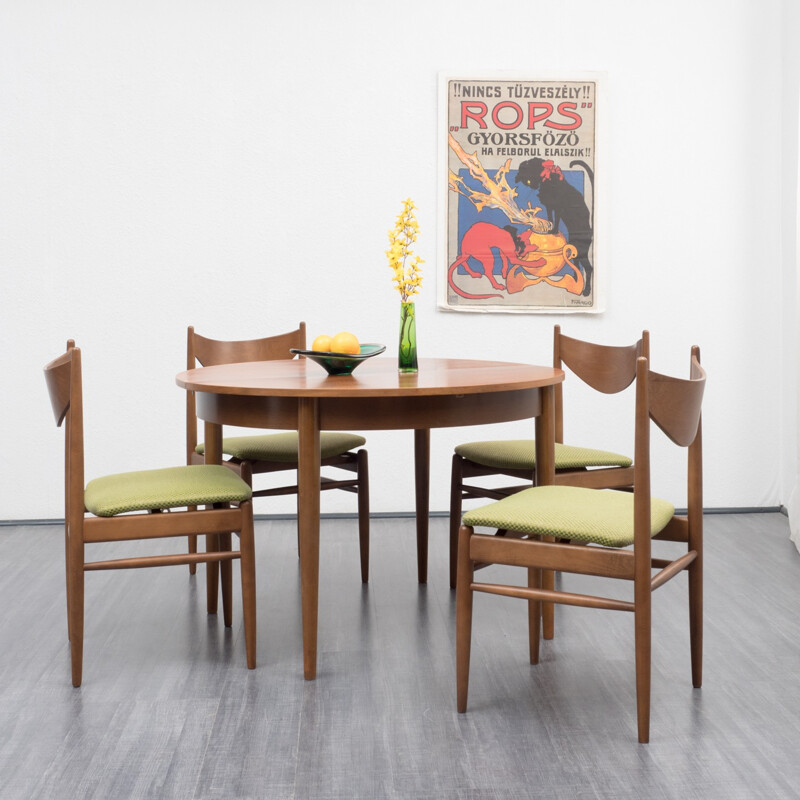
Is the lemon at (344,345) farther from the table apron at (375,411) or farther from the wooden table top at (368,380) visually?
the table apron at (375,411)

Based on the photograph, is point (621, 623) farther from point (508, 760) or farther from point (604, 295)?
point (604, 295)

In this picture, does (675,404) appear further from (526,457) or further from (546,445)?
(526,457)

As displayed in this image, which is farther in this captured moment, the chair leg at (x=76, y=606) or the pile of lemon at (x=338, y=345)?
the pile of lemon at (x=338, y=345)

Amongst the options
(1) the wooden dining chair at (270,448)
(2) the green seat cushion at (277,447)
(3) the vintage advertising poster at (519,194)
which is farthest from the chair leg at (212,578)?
(3) the vintage advertising poster at (519,194)

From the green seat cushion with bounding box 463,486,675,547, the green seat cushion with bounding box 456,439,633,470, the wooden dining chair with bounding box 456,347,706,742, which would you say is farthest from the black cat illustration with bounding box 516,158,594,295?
the green seat cushion with bounding box 463,486,675,547

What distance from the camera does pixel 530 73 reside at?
4086mm

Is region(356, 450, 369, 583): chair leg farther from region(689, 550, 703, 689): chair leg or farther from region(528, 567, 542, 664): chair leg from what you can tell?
region(689, 550, 703, 689): chair leg

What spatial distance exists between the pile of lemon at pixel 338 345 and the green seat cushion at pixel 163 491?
43cm

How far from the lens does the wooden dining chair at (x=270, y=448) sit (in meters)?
3.04

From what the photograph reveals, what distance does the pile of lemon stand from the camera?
2.58 metres

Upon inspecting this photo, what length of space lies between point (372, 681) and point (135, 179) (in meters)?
2.67

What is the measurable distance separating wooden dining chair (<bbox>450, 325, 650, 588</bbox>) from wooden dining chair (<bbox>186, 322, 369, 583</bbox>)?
0.34 metres

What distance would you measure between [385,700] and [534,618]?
0.46m

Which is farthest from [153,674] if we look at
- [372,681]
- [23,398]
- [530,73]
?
[530,73]
